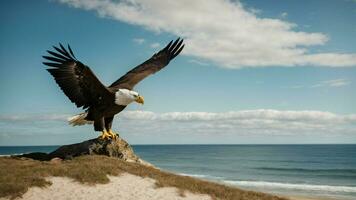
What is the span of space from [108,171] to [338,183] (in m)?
45.8

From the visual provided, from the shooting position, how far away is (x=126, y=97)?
16672 millimetres

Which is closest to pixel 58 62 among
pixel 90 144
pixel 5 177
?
pixel 5 177

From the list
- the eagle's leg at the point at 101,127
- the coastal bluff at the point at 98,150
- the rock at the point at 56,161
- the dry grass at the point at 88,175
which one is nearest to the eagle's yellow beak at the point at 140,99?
the eagle's leg at the point at 101,127

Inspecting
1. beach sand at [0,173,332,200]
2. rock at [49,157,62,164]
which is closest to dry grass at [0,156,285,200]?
beach sand at [0,173,332,200]

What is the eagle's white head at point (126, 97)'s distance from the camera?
16.7m

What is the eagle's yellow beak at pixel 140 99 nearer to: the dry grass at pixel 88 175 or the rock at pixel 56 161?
the dry grass at pixel 88 175

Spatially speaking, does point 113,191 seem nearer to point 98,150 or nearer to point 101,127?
point 101,127

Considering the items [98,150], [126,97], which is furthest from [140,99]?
[98,150]

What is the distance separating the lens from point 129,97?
54.5 ft

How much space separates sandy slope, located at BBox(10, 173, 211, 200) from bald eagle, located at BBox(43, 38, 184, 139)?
2471 mm

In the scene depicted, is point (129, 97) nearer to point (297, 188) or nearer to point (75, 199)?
point (75, 199)

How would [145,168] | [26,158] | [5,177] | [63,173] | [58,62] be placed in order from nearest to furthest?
[58,62] → [5,177] → [63,173] → [145,168] → [26,158]

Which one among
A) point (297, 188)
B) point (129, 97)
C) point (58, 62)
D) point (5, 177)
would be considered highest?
point (58, 62)

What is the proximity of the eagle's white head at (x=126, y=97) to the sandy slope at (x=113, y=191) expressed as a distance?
3.82m
